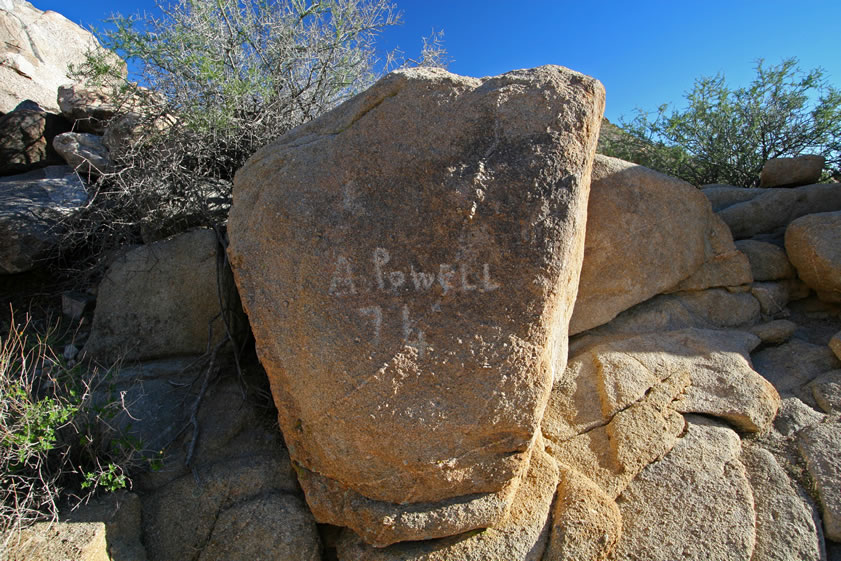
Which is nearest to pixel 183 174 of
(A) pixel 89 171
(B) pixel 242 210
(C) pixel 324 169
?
(A) pixel 89 171

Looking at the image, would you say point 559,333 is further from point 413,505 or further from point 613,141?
point 613,141

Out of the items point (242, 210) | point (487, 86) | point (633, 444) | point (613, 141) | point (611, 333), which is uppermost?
point (613, 141)

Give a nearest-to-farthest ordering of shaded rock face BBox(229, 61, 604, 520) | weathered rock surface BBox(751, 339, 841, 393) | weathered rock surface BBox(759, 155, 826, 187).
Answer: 1. shaded rock face BBox(229, 61, 604, 520)
2. weathered rock surface BBox(751, 339, 841, 393)
3. weathered rock surface BBox(759, 155, 826, 187)

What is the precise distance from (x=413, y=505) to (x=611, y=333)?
5.51ft

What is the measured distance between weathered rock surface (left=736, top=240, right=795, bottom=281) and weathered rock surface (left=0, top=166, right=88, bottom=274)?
14.9 feet

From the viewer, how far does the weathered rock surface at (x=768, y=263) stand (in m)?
3.73

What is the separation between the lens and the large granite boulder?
10.6 ft

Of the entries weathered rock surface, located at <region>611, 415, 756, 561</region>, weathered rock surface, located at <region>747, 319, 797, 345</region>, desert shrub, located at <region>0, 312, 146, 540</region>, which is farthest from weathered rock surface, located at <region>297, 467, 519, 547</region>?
weathered rock surface, located at <region>747, 319, 797, 345</region>

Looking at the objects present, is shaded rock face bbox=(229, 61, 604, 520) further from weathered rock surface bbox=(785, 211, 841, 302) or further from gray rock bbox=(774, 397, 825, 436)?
weathered rock surface bbox=(785, 211, 841, 302)

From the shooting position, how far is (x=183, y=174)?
3418mm

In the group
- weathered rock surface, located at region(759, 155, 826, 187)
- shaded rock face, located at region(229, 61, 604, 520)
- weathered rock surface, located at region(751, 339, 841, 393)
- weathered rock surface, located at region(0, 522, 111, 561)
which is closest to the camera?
weathered rock surface, located at region(0, 522, 111, 561)

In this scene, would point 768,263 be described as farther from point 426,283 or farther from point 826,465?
point 426,283

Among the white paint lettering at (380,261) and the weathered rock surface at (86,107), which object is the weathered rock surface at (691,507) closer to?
the white paint lettering at (380,261)

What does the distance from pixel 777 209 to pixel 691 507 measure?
2.84 meters
